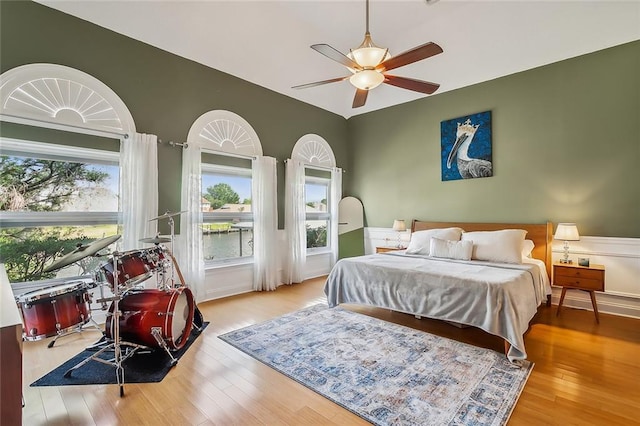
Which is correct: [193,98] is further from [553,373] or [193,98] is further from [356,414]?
[553,373]

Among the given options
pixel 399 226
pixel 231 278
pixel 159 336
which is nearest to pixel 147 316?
pixel 159 336

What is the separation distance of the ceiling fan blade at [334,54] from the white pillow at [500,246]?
2682 millimetres

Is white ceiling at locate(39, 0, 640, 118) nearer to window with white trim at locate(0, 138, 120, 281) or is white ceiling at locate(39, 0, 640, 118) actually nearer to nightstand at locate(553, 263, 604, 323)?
window with white trim at locate(0, 138, 120, 281)

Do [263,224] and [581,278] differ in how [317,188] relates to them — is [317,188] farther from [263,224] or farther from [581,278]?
[581,278]

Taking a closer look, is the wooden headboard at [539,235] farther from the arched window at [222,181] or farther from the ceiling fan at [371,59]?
the arched window at [222,181]

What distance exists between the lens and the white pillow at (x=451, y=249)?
384 centimetres

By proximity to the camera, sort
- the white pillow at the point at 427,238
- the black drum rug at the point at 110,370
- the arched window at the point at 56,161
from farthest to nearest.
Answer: the white pillow at the point at 427,238 → the arched window at the point at 56,161 → the black drum rug at the point at 110,370

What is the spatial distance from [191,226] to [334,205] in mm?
2879

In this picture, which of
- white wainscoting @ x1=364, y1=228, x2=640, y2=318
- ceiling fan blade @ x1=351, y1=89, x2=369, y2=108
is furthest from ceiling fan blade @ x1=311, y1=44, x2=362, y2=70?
white wainscoting @ x1=364, y1=228, x2=640, y2=318

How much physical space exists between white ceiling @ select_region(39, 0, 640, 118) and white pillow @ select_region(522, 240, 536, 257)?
2422mm

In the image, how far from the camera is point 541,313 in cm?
369

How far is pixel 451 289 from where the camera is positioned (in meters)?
2.83

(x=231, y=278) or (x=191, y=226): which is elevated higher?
(x=191, y=226)

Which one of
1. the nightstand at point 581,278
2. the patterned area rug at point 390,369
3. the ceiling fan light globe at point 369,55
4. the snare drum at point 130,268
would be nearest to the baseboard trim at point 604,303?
the nightstand at point 581,278
